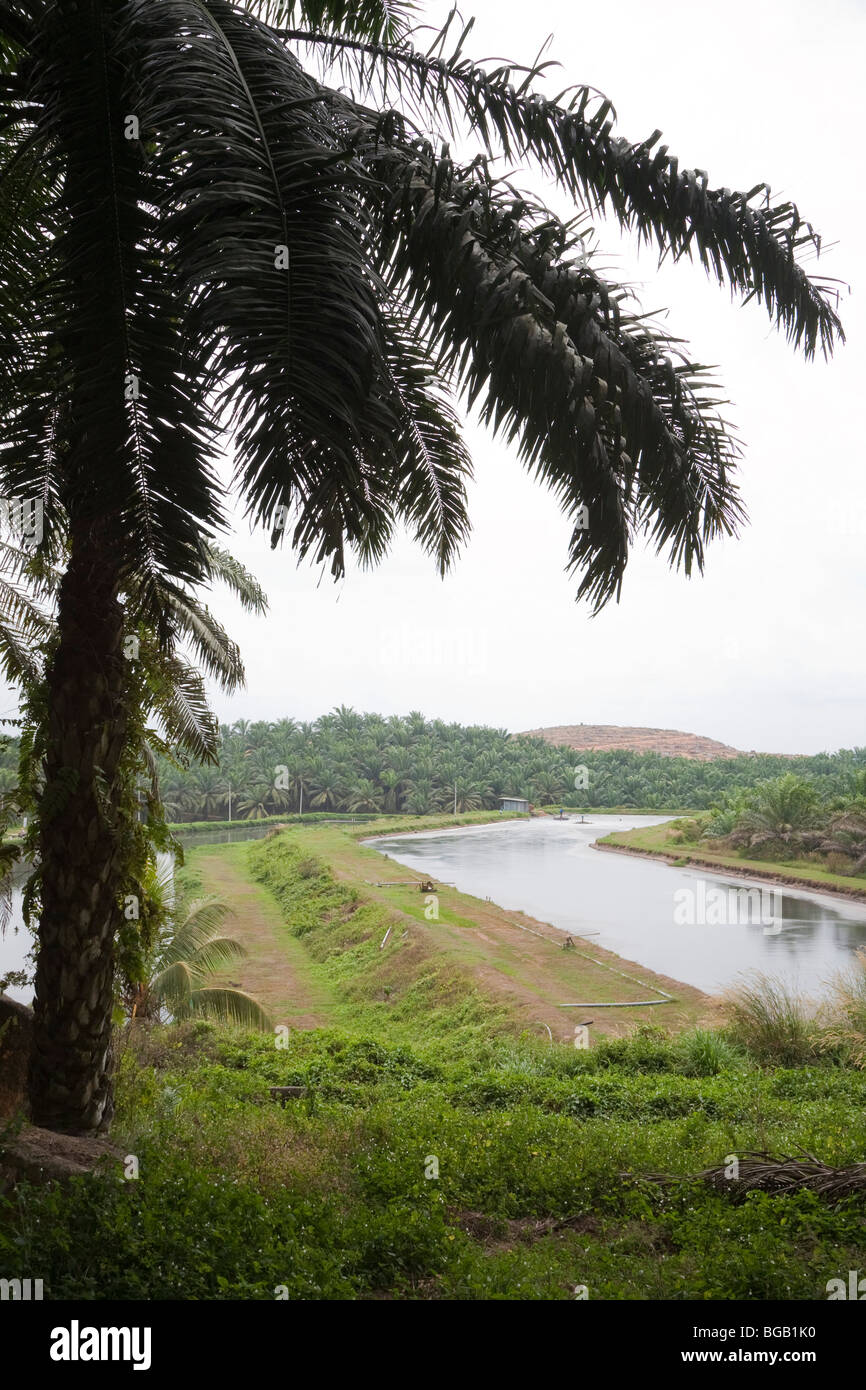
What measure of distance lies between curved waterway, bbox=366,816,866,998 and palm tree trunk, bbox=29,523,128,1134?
12.5m

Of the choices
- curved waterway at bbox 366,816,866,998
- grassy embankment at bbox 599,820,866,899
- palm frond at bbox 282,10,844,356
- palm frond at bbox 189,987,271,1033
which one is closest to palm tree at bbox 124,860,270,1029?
palm frond at bbox 189,987,271,1033

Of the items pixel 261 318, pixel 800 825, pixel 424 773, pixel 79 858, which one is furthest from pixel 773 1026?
pixel 424 773

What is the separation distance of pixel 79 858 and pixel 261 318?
326 centimetres

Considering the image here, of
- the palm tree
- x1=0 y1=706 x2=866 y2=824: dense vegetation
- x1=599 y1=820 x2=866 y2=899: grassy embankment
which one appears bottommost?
x1=599 y1=820 x2=866 y2=899: grassy embankment

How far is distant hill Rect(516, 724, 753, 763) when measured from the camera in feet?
155

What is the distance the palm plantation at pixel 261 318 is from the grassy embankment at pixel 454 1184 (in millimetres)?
1293

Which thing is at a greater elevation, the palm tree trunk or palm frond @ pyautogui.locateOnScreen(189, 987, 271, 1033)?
the palm tree trunk

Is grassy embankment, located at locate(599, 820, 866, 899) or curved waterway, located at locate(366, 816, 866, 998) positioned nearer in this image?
curved waterway, located at locate(366, 816, 866, 998)

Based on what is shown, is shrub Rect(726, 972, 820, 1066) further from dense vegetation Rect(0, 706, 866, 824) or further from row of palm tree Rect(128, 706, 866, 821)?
row of palm tree Rect(128, 706, 866, 821)

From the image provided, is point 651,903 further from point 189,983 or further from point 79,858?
point 79,858

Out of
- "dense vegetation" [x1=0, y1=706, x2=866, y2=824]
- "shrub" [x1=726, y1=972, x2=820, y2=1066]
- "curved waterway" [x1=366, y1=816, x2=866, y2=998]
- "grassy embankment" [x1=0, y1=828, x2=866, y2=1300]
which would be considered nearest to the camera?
"grassy embankment" [x1=0, y1=828, x2=866, y2=1300]

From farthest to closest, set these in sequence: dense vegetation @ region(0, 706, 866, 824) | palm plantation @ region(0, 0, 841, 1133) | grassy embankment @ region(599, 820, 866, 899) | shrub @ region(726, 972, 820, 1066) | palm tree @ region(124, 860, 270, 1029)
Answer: dense vegetation @ region(0, 706, 866, 824), grassy embankment @ region(599, 820, 866, 899), palm tree @ region(124, 860, 270, 1029), shrub @ region(726, 972, 820, 1066), palm plantation @ region(0, 0, 841, 1133)

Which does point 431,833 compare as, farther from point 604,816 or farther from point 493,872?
point 604,816

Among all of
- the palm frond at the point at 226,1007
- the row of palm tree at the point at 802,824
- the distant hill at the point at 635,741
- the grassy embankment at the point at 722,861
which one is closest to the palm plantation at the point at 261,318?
the palm frond at the point at 226,1007
